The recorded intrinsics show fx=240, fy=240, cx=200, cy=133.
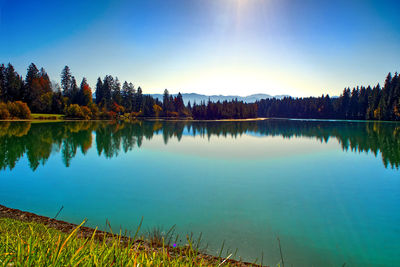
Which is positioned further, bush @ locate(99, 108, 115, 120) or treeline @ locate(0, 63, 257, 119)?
bush @ locate(99, 108, 115, 120)

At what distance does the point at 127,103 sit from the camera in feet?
400

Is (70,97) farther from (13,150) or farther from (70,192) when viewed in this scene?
(70,192)

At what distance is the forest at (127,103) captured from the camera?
88.2 metres

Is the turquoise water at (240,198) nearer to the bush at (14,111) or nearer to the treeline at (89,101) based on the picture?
the bush at (14,111)

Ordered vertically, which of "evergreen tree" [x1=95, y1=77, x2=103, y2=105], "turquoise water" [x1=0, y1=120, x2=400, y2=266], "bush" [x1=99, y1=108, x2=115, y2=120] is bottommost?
"turquoise water" [x1=0, y1=120, x2=400, y2=266]

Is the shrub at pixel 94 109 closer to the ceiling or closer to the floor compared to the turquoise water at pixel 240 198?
closer to the ceiling

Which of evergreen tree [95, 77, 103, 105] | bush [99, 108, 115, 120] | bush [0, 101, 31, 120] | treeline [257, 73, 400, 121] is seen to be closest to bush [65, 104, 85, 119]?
bush [99, 108, 115, 120]

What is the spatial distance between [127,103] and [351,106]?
114044 mm

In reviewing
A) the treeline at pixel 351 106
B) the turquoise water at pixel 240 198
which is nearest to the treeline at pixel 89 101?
the treeline at pixel 351 106

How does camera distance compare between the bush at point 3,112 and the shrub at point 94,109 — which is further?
the shrub at point 94,109

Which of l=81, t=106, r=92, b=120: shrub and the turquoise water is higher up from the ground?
l=81, t=106, r=92, b=120: shrub

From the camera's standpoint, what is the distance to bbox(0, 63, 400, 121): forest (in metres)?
88.2

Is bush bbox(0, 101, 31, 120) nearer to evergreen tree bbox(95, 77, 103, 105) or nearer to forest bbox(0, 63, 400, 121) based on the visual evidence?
forest bbox(0, 63, 400, 121)

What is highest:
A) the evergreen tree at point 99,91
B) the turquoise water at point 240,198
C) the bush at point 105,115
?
the evergreen tree at point 99,91
